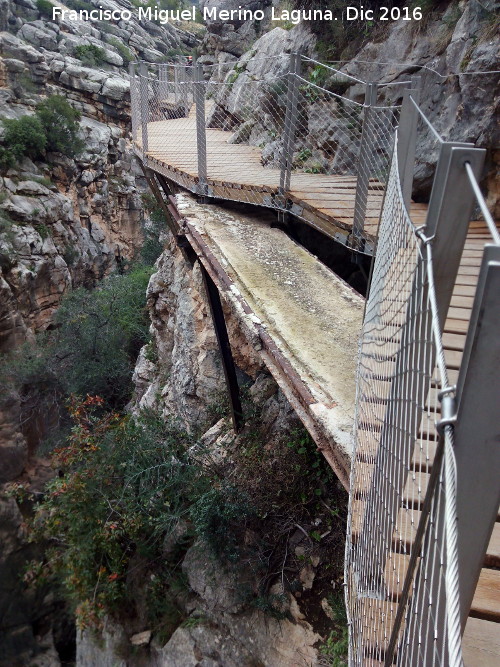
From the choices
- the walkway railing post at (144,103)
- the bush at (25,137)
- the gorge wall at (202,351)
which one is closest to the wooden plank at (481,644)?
the gorge wall at (202,351)

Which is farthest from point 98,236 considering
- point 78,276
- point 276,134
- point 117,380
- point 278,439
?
point 278,439

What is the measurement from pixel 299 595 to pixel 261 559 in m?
0.39

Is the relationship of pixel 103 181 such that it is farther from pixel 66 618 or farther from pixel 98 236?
pixel 66 618

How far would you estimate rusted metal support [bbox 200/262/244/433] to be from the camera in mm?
4254

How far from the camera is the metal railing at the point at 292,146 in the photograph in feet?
11.5

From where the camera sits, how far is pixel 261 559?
145 inches

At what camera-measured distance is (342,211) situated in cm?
387

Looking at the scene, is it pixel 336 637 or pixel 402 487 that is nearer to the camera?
pixel 402 487

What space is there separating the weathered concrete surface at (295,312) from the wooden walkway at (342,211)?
38 centimetres

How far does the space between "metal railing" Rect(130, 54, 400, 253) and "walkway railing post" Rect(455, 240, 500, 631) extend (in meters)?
2.58

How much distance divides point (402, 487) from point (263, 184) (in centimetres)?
394

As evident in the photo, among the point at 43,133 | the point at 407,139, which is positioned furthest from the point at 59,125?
the point at 407,139

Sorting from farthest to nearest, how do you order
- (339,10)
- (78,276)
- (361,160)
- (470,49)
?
1. (78,276)
2. (339,10)
3. (470,49)
4. (361,160)

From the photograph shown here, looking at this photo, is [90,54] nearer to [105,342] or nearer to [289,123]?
[105,342]
